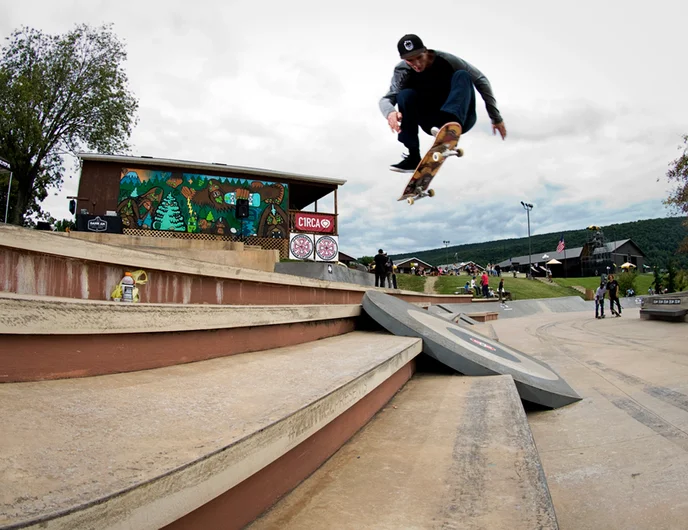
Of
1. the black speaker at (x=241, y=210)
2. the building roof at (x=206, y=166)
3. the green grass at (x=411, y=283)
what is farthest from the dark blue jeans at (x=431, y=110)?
the green grass at (x=411, y=283)

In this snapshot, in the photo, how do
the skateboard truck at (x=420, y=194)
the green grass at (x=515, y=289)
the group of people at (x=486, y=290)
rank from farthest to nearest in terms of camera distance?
the green grass at (x=515, y=289)
the group of people at (x=486, y=290)
the skateboard truck at (x=420, y=194)

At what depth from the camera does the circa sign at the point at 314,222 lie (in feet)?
58.6

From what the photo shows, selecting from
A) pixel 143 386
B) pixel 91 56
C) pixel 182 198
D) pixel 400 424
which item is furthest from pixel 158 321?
pixel 91 56

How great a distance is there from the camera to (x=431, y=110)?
14.8 meters

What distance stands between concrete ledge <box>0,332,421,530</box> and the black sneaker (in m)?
13.7

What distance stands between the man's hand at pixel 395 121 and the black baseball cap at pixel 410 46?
5.82 ft

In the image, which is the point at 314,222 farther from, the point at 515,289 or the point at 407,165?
the point at 515,289

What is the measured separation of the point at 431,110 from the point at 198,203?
9.33 meters

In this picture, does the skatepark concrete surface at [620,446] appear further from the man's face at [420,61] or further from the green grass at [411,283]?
the green grass at [411,283]

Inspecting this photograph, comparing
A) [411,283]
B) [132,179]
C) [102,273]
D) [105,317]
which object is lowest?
[411,283]

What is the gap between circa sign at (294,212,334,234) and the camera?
17.9 metres

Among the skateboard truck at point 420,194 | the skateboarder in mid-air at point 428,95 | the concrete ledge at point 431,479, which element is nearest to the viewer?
the concrete ledge at point 431,479

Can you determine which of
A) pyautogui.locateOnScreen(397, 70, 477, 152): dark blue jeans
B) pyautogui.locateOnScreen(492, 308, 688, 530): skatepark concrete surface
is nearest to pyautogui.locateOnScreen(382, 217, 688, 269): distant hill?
pyautogui.locateOnScreen(397, 70, 477, 152): dark blue jeans

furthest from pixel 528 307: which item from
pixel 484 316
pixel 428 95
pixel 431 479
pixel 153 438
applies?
pixel 153 438
